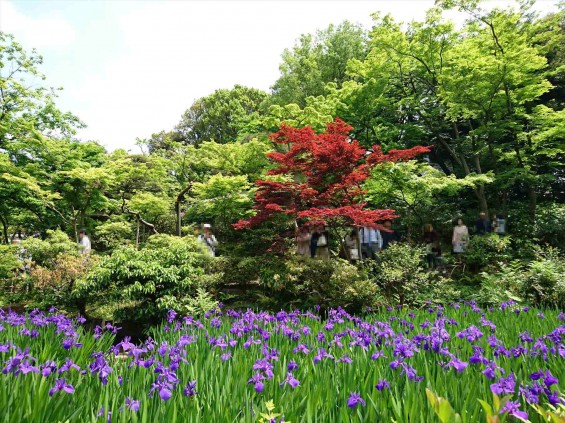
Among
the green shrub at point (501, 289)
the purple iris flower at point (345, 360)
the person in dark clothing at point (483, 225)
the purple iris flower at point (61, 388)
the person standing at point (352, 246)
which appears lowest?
the green shrub at point (501, 289)

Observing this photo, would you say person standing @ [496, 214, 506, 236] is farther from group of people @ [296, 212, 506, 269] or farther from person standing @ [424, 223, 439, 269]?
→ person standing @ [424, 223, 439, 269]

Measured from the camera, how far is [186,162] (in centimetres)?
1219

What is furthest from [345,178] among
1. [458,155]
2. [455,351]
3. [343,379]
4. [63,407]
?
[458,155]

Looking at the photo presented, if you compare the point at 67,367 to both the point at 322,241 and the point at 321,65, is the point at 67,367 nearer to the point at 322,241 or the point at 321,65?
the point at 322,241

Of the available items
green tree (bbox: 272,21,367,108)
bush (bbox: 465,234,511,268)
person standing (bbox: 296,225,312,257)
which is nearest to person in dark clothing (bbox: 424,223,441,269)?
bush (bbox: 465,234,511,268)

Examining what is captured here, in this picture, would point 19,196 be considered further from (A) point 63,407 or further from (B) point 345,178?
(A) point 63,407

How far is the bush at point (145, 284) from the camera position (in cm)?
579

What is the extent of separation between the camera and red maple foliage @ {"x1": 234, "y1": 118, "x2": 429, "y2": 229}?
6484mm

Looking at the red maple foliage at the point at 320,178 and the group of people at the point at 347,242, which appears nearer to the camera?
the red maple foliage at the point at 320,178

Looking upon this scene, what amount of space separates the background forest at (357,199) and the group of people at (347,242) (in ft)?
1.13

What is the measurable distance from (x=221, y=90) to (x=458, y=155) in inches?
758

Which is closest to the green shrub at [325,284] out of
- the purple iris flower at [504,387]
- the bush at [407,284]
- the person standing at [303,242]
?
the bush at [407,284]

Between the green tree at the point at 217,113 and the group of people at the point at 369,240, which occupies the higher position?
the green tree at the point at 217,113

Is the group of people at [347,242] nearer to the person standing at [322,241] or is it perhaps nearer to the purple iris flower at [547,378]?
the person standing at [322,241]
